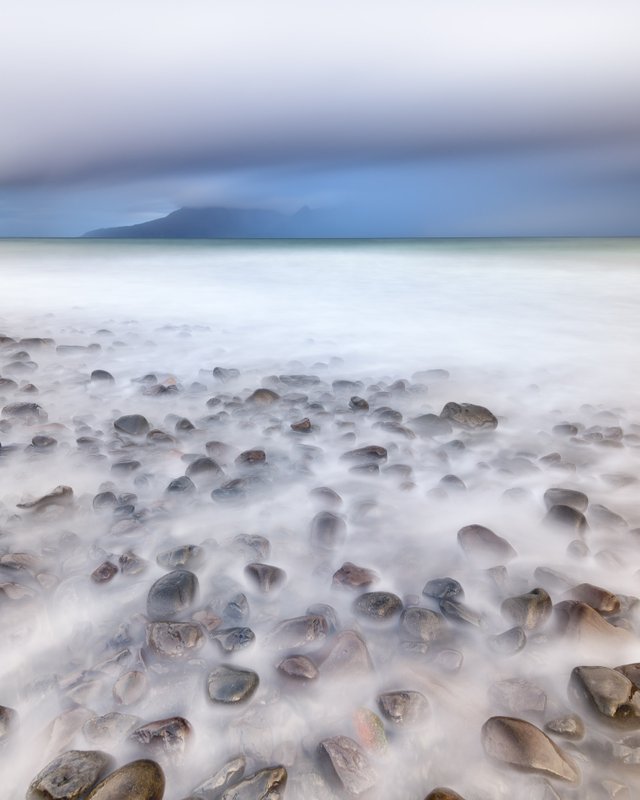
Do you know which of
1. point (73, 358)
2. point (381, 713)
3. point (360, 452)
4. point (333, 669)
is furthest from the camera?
point (73, 358)

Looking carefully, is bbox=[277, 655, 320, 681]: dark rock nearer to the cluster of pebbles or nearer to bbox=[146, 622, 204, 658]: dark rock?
the cluster of pebbles

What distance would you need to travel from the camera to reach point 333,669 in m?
1.22

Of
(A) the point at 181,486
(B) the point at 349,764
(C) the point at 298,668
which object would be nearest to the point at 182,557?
(A) the point at 181,486

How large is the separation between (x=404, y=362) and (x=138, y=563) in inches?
128

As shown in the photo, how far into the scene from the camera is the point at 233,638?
1.30 m

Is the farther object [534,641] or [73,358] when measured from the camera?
[73,358]

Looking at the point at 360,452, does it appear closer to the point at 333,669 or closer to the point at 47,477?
the point at 333,669

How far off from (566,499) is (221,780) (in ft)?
5.04

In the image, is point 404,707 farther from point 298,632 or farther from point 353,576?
point 353,576

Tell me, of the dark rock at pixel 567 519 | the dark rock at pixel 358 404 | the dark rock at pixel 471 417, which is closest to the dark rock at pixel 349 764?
the dark rock at pixel 567 519

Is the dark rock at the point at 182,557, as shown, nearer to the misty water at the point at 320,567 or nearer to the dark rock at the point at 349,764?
→ the misty water at the point at 320,567

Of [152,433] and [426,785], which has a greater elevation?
[152,433]

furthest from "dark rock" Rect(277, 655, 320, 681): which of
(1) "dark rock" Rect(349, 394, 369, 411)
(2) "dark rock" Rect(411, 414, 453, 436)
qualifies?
(1) "dark rock" Rect(349, 394, 369, 411)

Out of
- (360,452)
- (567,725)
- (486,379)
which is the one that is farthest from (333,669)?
(486,379)
